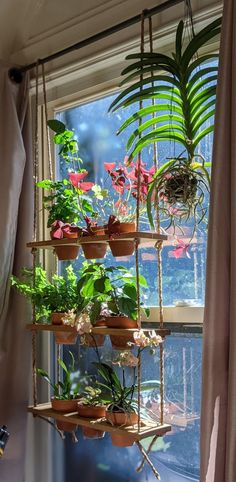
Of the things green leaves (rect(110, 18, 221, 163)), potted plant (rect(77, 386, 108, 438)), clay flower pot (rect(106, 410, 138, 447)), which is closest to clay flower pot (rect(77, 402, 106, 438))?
potted plant (rect(77, 386, 108, 438))

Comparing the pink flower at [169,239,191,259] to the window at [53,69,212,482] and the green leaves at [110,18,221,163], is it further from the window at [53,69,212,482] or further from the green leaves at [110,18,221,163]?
the green leaves at [110,18,221,163]

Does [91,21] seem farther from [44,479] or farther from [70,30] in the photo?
[44,479]

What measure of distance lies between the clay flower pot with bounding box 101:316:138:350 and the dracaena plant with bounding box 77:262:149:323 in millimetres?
23

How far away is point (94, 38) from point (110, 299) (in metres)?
0.86

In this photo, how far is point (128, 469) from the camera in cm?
195

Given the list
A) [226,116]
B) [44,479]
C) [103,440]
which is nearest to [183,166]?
[226,116]

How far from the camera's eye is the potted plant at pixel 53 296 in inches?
76.4

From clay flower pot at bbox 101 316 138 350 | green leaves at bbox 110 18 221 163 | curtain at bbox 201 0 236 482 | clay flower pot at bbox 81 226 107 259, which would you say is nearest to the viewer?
curtain at bbox 201 0 236 482

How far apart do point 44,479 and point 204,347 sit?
1068 millimetres

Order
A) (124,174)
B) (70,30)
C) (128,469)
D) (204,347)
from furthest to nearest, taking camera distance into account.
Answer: (70,30)
(128,469)
(124,174)
(204,347)

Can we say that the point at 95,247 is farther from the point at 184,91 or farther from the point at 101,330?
the point at 184,91

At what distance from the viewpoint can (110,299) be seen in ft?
5.94

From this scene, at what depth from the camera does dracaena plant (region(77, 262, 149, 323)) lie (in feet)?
5.67

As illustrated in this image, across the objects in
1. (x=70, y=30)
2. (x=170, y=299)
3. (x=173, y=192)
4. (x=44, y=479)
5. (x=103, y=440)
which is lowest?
(x=44, y=479)
